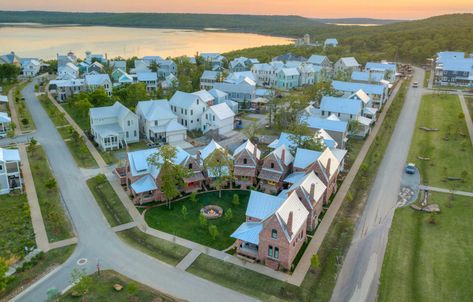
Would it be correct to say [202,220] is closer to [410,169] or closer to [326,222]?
[326,222]

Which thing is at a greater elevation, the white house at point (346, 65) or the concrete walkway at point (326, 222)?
the white house at point (346, 65)

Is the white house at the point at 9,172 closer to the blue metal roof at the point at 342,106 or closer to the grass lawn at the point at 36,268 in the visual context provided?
the grass lawn at the point at 36,268

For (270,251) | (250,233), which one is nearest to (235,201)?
(250,233)

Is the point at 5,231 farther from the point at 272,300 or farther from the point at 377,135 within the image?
the point at 377,135

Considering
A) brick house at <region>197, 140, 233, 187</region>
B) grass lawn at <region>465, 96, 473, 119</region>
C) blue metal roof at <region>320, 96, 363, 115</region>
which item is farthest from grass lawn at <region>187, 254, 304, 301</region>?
grass lawn at <region>465, 96, 473, 119</region>

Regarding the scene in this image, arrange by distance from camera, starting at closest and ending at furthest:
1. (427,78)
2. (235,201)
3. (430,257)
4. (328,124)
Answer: (430,257) < (235,201) < (328,124) < (427,78)

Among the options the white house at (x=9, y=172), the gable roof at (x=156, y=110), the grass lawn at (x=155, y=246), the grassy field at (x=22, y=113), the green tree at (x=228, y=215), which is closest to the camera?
the grass lawn at (x=155, y=246)

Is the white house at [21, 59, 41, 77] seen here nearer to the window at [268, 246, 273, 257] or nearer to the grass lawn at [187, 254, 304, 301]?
the grass lawn at [187, 254, 304, 301]

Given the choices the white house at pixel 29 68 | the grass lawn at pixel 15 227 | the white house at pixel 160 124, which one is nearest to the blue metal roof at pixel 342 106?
the white house at pixel 160 124
